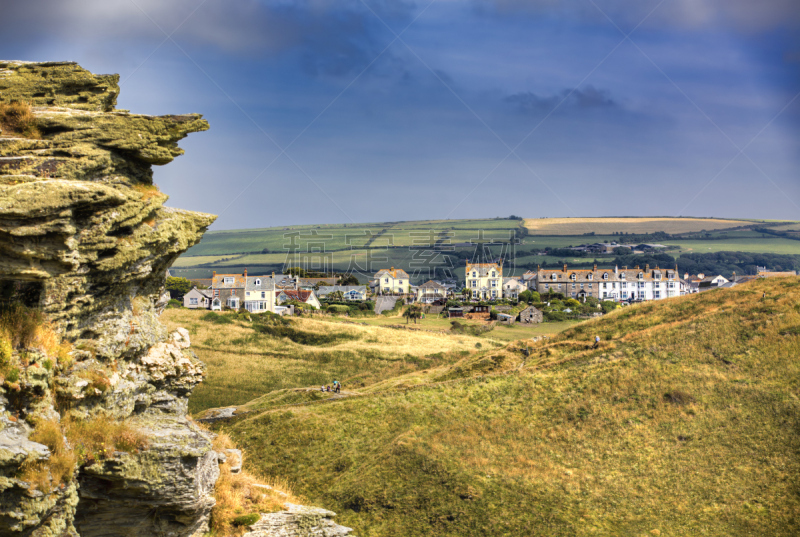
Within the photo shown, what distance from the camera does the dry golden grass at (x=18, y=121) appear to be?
15.0m

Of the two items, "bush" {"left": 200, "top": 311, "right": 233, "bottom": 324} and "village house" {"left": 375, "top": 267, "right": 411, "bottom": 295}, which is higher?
"village house" {"left": 375, "top": 267, "right": 411, "bottom": 295}

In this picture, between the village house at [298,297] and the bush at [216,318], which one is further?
the village house at [298,297]

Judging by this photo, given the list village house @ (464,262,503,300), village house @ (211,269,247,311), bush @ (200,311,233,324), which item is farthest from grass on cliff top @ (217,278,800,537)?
village house @ (464,262,503,300)

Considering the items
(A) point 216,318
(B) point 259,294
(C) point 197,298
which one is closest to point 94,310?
(A) point 216,318

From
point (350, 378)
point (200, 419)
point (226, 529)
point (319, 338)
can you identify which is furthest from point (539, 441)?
point (319, 338)

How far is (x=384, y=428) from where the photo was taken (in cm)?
3086

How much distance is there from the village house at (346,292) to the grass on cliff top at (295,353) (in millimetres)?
59009

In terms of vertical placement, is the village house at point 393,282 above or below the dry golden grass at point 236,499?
above

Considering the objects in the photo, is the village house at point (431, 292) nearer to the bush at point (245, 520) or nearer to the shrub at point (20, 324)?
the bush at point (245, 520)

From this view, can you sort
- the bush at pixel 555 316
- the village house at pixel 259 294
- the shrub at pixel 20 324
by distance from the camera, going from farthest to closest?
the village house at pixel 259 294, the bush at pixel 555 316, the shrub at pixel 20 324

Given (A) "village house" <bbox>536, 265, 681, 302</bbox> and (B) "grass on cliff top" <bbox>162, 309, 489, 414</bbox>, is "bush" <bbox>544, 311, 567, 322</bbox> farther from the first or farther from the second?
(A) "village house" <bbox>536, 265, 681, 302</bbox>

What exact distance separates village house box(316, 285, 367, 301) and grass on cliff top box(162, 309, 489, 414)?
5901 centimetres

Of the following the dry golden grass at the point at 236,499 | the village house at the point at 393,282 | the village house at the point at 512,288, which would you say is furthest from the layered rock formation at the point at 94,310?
the village house at the point at 512,288

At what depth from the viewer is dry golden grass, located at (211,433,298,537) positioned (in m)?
17.1
